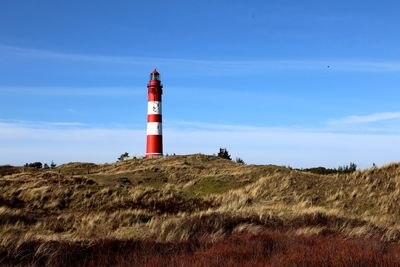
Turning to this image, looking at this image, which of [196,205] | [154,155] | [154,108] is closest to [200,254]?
[196,205]

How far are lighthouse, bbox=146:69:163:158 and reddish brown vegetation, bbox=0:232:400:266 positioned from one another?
34.3m

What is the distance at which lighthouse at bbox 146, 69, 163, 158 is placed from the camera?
44.0m

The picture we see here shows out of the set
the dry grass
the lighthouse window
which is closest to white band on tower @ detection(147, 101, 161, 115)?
the lighthouse window

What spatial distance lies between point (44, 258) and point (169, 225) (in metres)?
4.24

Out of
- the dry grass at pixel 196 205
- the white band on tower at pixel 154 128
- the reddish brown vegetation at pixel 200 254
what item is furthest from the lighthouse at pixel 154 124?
the reddish brown vegetation at pixel 200 254

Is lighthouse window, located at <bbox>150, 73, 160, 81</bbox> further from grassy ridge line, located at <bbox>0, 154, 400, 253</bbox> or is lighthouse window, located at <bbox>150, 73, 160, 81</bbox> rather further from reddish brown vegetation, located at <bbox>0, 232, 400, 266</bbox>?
reddish brown vegetation, located at <bbox>0, 232, 400, 266</bbox>

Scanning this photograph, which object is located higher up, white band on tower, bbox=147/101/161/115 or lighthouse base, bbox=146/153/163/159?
white band on tower, bbox=147/101/161/115

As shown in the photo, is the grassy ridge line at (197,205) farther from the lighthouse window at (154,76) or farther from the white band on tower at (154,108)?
the lighthouse window at (154,76)

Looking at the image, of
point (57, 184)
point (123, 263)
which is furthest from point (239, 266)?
point (57, 184)

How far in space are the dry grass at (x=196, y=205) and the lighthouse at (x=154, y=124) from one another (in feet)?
32.0

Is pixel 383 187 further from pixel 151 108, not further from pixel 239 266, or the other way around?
pixel 151 108

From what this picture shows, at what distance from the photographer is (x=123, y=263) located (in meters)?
7.55

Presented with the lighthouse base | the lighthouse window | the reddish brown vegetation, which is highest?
the lighthouse window

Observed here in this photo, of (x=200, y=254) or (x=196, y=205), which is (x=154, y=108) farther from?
(x=200, y=254)
